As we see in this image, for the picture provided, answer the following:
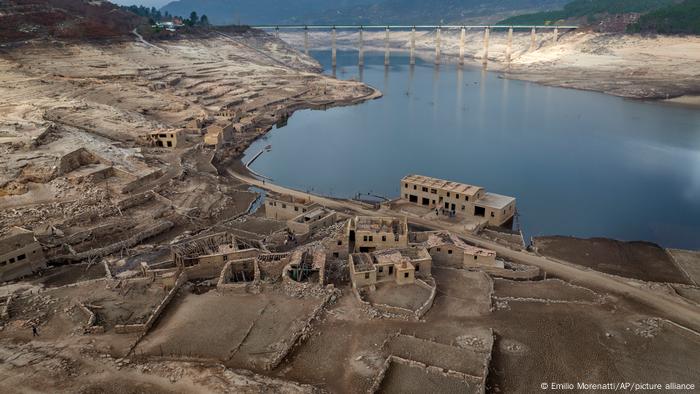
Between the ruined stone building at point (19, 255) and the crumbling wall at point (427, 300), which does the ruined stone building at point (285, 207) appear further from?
the ruined stone building at point (19, 255)

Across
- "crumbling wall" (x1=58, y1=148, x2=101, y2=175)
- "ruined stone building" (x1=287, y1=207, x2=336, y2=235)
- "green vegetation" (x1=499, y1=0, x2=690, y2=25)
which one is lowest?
"ruined stone building" (x1=287, y1=207, x2=336, y2=235)

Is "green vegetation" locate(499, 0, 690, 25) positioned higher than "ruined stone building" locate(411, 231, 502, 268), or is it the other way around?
"green vegetation" locate(499, 0, 690, 25)

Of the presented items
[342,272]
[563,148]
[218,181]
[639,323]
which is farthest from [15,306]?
[563,148]

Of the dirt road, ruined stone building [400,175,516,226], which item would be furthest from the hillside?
the dirt road

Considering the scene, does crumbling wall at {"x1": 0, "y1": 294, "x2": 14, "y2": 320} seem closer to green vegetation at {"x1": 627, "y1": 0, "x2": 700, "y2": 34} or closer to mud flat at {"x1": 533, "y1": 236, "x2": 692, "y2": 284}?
mud flat at {"x1": 533, "y1": 236, "x2": 692, "y2": 284}

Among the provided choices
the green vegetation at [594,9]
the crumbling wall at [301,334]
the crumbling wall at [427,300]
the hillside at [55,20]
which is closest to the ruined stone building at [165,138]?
the crumbling wall at [301,334]

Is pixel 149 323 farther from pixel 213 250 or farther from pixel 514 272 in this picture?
pixel 514 272
